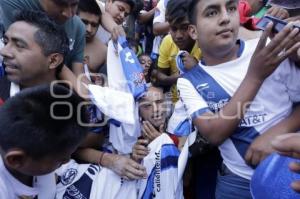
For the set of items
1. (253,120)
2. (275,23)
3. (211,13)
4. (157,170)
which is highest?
(211,13)

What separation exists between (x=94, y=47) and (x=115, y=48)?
21.6 inches

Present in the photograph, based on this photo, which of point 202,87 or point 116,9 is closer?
point 202,87

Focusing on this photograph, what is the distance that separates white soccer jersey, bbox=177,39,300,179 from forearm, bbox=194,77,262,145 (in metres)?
0.06

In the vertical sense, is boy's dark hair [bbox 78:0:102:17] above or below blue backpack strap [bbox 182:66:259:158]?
above

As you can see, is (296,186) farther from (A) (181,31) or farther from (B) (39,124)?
(A) (181,31)

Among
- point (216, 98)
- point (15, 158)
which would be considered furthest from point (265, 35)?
point (15, 158)

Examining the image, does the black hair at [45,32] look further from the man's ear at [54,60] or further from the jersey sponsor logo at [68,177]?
the jersey sponsor logo at [68,177]

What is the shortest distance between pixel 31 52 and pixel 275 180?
1.31 meters

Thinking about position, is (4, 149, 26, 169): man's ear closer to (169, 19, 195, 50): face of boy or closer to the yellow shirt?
(169, 19, 195, 50): face of boy

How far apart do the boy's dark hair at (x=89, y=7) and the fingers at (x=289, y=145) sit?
1.95m

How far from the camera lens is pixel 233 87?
5.25 ft

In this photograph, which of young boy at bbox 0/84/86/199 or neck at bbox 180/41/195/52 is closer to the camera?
young boy at bbox 0/84/86/199

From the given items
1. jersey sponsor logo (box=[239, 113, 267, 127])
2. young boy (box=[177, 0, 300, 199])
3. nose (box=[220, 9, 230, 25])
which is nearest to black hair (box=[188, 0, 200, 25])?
young boy (box=[177, 0, 300, 199])

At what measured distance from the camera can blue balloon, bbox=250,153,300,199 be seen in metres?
1.06
